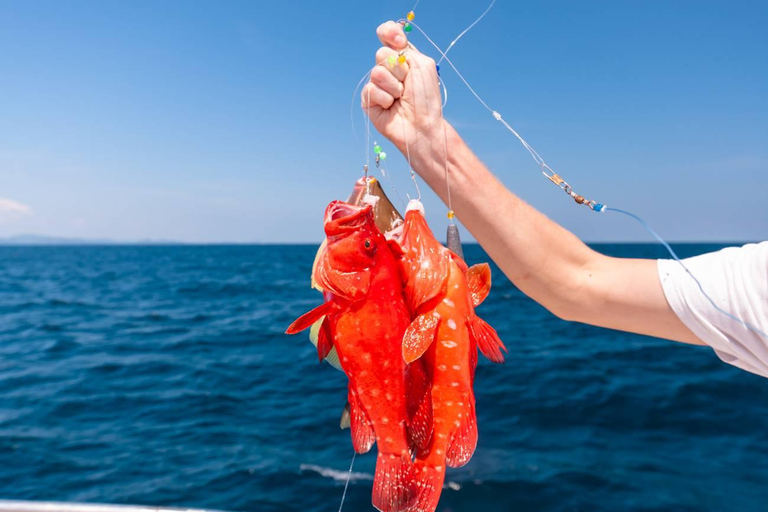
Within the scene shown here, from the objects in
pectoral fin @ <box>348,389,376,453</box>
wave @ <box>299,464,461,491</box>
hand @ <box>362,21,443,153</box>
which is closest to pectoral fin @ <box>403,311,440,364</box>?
pectoral fin @ <box>348,389,376,453</box>

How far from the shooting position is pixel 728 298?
79.3 inches

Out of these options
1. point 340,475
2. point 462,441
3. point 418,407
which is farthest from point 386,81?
point 340,475

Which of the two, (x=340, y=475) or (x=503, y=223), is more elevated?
(x=503, y=223)

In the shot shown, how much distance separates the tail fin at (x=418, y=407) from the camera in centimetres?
223

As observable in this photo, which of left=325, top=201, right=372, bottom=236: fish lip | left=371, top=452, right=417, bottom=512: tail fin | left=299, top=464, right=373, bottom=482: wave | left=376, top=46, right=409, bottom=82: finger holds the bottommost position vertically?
left=299, top=464, right=373, bottom=482: wave

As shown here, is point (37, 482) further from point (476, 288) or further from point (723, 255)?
point (723, 255)

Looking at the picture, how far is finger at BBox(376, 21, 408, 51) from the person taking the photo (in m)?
2.05

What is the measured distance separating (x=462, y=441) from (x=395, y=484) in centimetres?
34

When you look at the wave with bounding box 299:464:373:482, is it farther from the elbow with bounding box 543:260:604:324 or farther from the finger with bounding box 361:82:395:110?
the finger with bounding box 361:82:395:110

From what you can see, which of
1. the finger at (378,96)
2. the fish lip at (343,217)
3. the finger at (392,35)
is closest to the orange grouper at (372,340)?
the fish lip at (343,217)

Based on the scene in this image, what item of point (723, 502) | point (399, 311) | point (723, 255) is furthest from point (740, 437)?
point (399, 311)

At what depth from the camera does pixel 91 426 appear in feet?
31.5

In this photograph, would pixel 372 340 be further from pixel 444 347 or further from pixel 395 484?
pixel 395 484

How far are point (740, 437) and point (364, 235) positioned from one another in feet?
30.5
